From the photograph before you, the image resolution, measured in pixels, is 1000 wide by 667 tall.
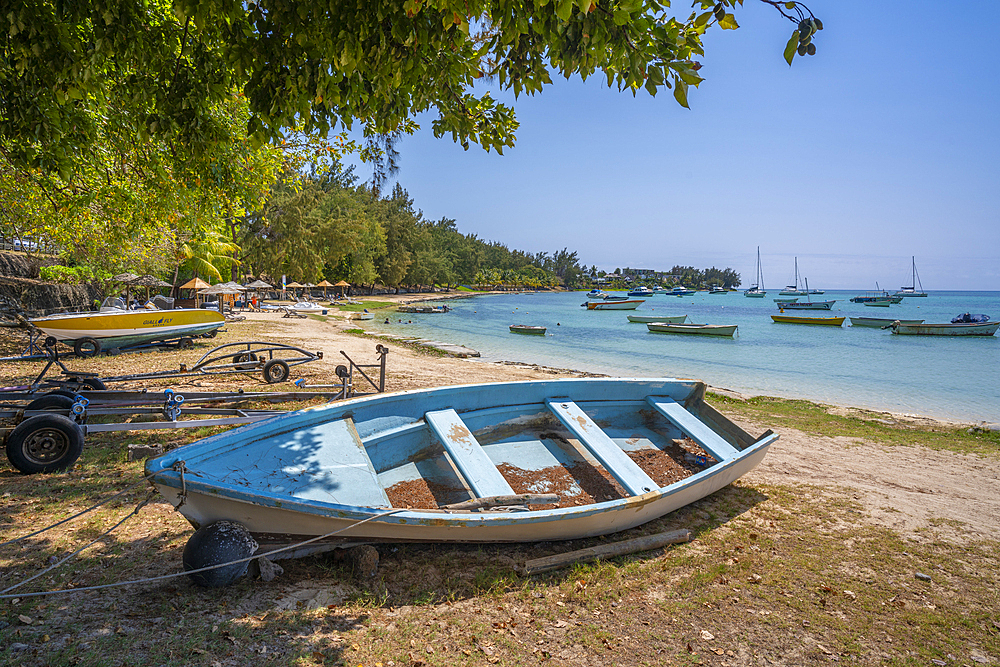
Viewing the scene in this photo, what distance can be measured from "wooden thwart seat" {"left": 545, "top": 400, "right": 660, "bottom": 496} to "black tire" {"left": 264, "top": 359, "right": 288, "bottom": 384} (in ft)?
20.8

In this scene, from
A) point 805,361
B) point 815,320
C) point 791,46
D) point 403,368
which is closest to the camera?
point 791,46

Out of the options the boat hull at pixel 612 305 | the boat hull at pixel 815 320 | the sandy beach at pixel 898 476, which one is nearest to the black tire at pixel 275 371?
the sandy beach at pixel 898 476

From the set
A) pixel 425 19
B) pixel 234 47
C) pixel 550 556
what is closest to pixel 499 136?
pixel 425 19

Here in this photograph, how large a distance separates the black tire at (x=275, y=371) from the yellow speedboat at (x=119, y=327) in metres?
5.75

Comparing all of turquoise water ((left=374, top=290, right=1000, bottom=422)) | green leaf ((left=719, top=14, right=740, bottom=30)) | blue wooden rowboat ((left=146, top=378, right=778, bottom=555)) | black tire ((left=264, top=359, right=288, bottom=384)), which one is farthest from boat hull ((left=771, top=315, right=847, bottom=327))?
green leaf ((left=719, top=14, right=740, bottom=30))

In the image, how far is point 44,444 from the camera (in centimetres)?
519

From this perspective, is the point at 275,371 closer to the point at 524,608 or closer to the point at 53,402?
the point at 53,402

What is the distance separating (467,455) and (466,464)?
0.18 metres

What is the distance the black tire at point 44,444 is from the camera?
4973 millimetres

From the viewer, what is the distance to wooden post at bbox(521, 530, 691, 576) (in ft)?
13.6

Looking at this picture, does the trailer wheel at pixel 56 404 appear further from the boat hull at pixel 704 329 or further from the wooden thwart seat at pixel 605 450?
the boat hull at pixel 704 329

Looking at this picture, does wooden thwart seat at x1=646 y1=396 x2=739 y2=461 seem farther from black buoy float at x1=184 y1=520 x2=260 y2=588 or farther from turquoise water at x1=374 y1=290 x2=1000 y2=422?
turquoise water at x1=374 y1=290 x2=1000 y2=422


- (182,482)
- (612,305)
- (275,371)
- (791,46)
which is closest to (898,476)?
(791,46)

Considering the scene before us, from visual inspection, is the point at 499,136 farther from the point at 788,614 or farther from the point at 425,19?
the point at 788,614
